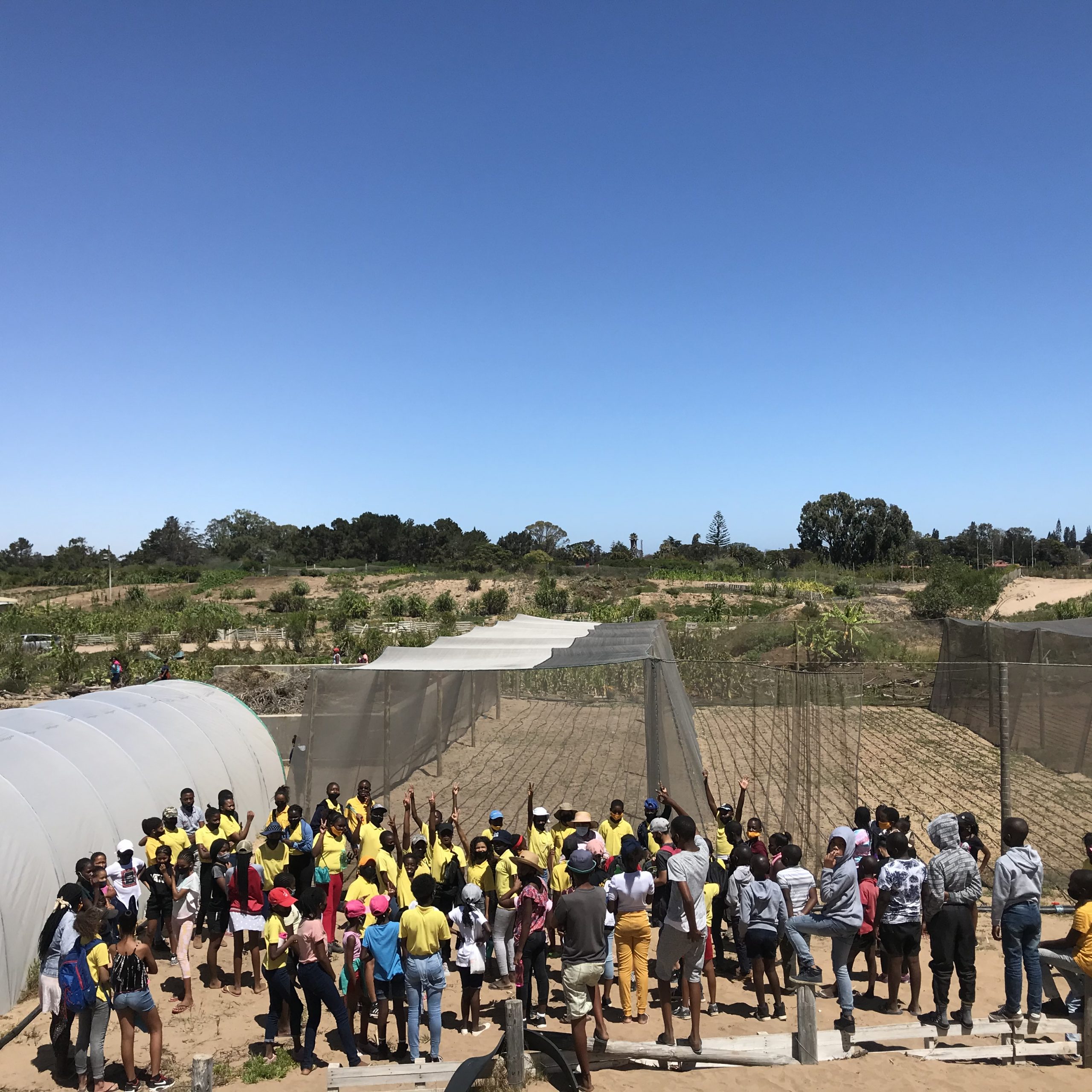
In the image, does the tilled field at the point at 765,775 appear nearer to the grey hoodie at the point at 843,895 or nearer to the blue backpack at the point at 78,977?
the grey hoodie at the point at 843,895

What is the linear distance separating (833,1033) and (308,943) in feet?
11.8

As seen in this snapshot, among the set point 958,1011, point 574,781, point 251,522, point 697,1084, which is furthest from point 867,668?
point 251,522

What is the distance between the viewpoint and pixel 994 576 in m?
41.7

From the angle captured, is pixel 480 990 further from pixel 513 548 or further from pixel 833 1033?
pixel 513 548

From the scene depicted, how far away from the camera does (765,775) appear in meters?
14.5

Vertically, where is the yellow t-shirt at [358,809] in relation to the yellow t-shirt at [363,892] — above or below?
below

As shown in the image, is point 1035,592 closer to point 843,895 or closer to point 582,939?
point 843,895

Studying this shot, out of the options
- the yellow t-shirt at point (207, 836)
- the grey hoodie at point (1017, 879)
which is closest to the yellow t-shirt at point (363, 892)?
the yellow t-shirt at point (207, 836)

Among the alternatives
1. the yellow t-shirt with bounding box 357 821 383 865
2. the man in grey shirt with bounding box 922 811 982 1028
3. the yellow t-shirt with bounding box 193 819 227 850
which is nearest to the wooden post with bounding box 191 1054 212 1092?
the yellow t-shirt with bounding box 357 821 383 865

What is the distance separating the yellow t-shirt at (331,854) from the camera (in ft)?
25.2

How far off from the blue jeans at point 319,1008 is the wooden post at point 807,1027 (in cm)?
302

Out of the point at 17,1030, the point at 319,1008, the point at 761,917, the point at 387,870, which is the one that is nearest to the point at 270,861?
the point at 387,870

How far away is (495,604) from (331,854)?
42274 millimetres

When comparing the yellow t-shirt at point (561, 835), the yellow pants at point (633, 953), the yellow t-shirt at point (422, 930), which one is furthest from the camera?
the yellow t-shirt at point (561, 835)
